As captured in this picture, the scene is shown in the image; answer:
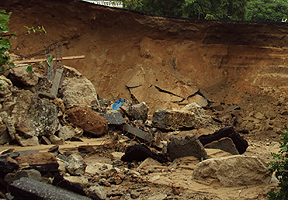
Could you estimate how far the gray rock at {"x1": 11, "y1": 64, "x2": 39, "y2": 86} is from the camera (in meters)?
7.86

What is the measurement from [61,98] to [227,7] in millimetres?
13351

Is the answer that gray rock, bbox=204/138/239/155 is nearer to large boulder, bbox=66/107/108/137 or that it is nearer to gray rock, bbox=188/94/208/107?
large boulder, bbox=66/107/108/137

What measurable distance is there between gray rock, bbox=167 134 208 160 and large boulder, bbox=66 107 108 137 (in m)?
2.59

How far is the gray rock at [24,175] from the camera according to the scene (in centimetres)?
410

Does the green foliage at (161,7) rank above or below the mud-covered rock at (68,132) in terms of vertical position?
above

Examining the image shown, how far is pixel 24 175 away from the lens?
411cm

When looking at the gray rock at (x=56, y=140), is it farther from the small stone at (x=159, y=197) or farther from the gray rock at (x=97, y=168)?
the small stone at (x=159, y=197)

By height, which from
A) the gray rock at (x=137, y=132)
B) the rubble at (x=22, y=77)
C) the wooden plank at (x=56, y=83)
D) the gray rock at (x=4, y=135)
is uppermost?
the rubble at (x=22, y=77)

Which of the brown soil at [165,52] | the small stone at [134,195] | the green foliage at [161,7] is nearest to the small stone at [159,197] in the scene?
the small stone at [134,195]

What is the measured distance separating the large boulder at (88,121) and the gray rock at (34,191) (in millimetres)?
4578

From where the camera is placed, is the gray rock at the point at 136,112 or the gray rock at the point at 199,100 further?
the gray rock at the point at 199,100

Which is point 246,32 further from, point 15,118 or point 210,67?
point 15,118

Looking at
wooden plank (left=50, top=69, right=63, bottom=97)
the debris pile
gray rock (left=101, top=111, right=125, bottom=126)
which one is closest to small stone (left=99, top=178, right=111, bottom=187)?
the debris pile

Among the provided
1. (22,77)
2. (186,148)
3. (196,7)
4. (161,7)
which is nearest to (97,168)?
(186,148)
